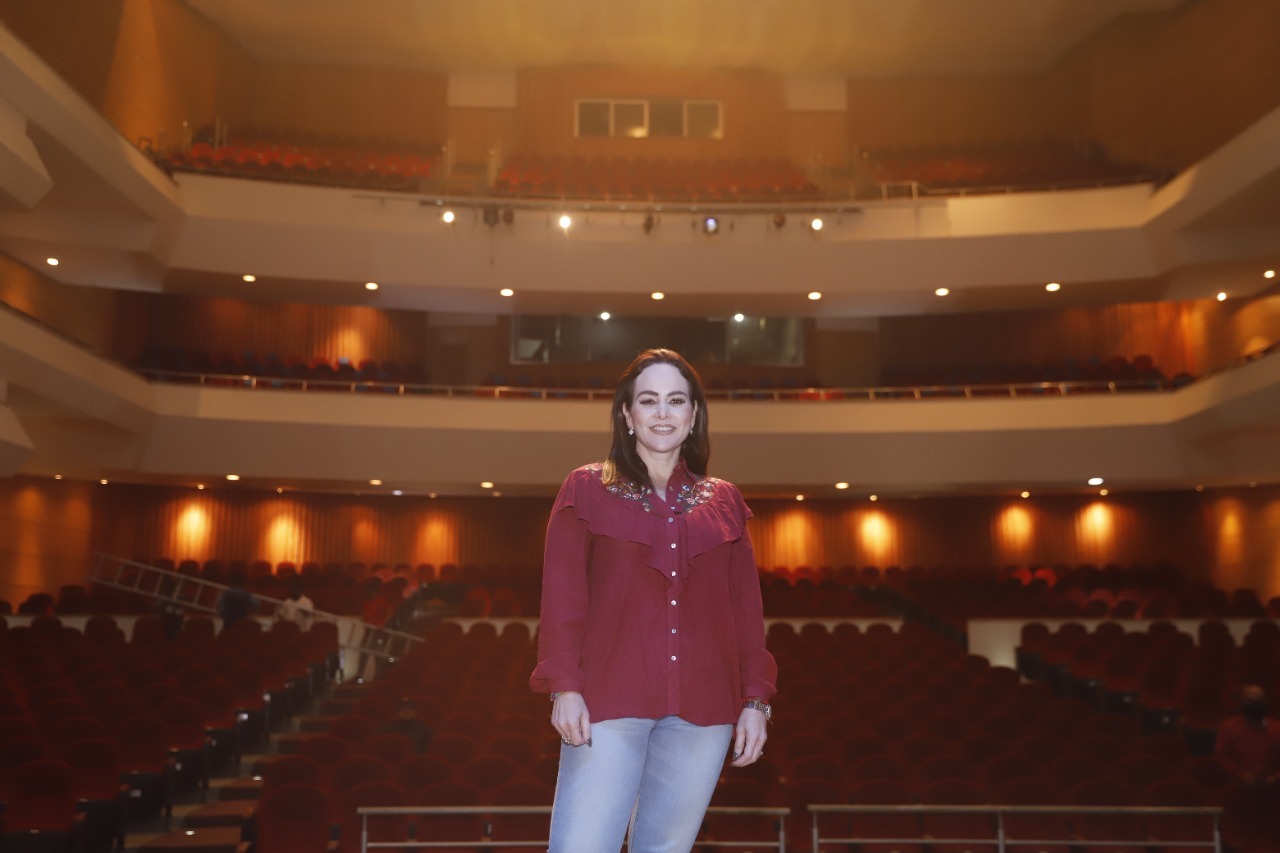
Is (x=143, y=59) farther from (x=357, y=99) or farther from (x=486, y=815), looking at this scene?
(x=486, y=815)

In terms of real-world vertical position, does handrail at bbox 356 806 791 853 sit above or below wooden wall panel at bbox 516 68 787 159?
below

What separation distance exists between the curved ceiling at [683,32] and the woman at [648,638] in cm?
1661

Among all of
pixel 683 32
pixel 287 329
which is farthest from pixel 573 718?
pixel 287 329

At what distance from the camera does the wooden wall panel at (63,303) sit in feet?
46.3

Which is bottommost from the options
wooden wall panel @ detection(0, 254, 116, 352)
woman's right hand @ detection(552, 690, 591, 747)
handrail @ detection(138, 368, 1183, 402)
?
woman's right hand @ detection(552, 690, 591, 747)

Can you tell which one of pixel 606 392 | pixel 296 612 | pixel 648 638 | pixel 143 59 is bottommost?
pixel 296 612

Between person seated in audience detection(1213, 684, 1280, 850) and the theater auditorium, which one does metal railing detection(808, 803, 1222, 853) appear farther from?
person seated in audience detection(1213, 684, 1280, 850)

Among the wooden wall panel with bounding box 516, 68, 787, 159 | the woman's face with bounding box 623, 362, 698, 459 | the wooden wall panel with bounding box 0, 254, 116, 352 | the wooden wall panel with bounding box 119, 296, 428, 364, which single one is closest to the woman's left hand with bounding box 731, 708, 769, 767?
the woman's face with bounding box 623, 362, 698, 459

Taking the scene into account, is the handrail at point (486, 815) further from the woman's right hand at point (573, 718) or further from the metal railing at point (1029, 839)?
the woman's right hand at point (573, 718)

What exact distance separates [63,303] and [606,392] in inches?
283

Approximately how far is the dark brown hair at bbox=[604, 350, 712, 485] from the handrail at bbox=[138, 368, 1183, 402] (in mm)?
13381

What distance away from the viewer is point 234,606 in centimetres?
1239

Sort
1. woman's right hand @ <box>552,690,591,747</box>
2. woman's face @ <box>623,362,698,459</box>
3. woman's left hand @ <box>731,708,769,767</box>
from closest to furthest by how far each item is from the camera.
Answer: woman's right hand @ <box>552,690,591,747</box> → woman's left hand @ <box>731,708,769,767</box> → woman's face @ <box>623,362,698,459</box>

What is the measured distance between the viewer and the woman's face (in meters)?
2.49
